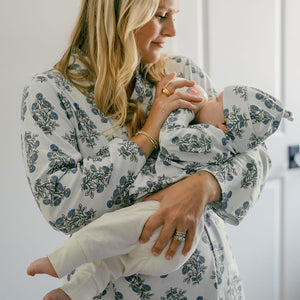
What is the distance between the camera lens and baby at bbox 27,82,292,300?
36.7 inches

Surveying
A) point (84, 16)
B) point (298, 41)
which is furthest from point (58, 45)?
point (298, 41)

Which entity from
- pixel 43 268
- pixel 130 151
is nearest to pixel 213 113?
pixel 130 151

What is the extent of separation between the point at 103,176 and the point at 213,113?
0.35 metres

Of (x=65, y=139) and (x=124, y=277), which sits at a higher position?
(x=65, y=139)

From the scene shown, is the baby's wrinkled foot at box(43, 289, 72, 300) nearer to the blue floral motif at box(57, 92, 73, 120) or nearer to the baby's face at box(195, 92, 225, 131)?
the blue floral motif at box(57, 92, 73, 120)

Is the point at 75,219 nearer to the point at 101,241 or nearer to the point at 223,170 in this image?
the point at 101,241

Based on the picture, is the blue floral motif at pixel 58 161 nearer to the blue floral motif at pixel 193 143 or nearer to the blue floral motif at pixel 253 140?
the blue floral motif at pixel 193 143

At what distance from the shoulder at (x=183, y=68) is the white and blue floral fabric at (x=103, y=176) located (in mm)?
285

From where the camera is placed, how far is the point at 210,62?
1.83m

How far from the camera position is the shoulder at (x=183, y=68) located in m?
1.27

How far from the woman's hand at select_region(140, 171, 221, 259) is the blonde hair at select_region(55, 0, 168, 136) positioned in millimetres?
219

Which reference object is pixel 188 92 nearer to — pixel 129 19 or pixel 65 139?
pixel 129 19

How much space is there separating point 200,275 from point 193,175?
261mm

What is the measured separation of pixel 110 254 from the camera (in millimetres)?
947
